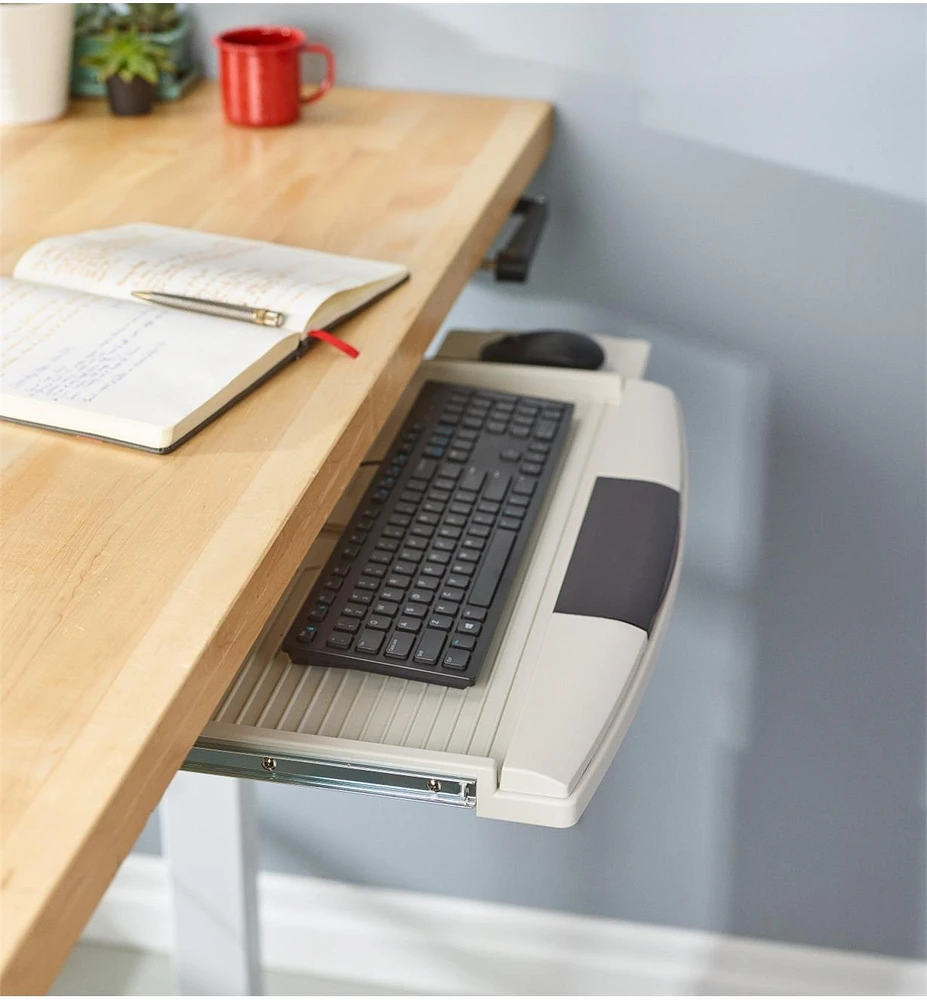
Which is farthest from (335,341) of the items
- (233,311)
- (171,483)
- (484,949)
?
(484,949)

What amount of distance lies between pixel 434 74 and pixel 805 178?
417 millimetres

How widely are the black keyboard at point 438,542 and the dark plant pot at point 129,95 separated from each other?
18.4 inches

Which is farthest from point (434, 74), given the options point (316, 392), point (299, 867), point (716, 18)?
point (299, 867)

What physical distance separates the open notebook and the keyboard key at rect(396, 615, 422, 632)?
7.3 inches

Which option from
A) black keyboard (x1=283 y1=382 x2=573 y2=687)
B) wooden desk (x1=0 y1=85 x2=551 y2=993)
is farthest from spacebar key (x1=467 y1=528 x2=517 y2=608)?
wooden desk (x1=0 y1=85 x2=551 y2=993)

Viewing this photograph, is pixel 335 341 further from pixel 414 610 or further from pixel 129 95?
pixel 129 95

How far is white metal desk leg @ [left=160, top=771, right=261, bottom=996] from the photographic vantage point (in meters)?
1.24

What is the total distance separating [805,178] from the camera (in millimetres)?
1242

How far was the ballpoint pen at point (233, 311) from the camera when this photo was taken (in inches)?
32.3

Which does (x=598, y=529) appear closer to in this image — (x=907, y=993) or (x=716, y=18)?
(x=716, y=18)

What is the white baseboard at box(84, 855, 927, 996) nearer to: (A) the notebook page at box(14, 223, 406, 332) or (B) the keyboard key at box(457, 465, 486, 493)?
(B) the keyboard key at box(457, 465, 486, 493)

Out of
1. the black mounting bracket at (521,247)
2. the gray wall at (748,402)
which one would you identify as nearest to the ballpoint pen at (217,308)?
the black mounting bracket at (521,247)

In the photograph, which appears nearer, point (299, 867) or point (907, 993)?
point (907, 993)

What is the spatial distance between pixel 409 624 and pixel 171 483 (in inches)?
7.5
